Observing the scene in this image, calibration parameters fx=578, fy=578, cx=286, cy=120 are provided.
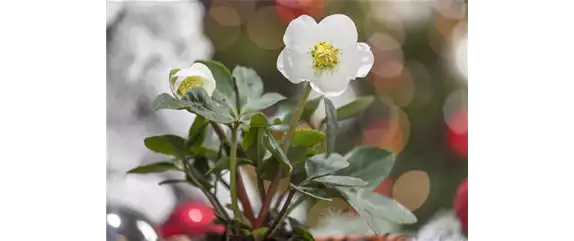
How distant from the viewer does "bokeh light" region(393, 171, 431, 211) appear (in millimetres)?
996

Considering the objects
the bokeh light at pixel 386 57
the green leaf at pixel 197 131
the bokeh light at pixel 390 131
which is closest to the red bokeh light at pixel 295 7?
the bokeh light at pixel 386 57

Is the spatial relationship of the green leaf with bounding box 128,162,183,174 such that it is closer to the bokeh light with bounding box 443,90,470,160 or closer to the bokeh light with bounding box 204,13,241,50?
the bokeh light with bounding box 204,13,241,50

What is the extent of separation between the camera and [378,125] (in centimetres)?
100

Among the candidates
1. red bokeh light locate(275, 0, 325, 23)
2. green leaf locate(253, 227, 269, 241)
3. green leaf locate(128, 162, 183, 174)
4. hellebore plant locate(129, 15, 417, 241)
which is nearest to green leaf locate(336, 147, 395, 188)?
hellebore plant locate(129, 15, 417, 241)

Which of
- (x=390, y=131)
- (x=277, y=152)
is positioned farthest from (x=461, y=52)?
(x=277, y=152)

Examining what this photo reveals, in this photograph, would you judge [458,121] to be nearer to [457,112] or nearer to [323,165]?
[457,112]

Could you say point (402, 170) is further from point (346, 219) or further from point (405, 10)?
point (405, 10)

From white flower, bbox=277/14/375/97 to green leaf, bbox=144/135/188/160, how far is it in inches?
→ 6.8

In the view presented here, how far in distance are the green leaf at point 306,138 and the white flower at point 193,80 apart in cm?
11

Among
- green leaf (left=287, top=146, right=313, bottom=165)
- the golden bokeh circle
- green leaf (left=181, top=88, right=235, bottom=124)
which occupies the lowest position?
green leaf (left=287, top=146, right=313, bottom=165)

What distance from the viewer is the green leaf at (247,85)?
0.69m

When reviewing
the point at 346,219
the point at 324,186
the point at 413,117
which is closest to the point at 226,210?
the point at 324,186

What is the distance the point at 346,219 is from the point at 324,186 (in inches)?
13.9

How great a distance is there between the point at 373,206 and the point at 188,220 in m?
0.37
